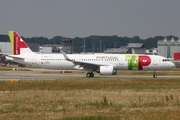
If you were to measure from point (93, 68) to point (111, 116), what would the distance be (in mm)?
34874

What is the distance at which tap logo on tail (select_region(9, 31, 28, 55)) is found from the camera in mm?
56125

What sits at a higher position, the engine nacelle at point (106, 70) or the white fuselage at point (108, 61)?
the white fuselage at point (108, 61)

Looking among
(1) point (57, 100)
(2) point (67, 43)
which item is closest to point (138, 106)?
(1) point (57, 100)

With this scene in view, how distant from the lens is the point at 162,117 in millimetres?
18109

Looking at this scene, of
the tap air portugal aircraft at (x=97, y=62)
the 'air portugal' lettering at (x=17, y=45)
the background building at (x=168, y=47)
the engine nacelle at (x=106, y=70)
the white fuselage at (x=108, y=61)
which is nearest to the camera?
the engine nacelle at (x=106, y=70)

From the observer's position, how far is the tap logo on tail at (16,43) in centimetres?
5612

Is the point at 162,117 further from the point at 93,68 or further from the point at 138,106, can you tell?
the point at 93,68

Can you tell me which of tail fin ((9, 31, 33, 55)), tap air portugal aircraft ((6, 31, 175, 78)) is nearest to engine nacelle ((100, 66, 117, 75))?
tap air portugal aircraft ((6, 31, 175, 78))

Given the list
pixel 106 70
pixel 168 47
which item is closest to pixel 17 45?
pixel 106 70

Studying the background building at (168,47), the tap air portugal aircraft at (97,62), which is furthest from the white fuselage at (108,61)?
the background building at (168,47)

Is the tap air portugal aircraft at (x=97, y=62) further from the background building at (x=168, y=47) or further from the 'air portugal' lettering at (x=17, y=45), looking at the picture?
the background building at (x=168, y=47)

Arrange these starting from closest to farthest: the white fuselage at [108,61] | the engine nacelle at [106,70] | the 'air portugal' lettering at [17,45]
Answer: the engine nacelle at [106,70] < the white fuselage at [108,61] < the 'air portugal' lettering at [17,45]

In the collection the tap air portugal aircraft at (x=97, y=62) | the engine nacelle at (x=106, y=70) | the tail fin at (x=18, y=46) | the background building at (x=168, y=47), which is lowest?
the engine nacelle at (x=106, y=70)

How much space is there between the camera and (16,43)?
56.5 metres
